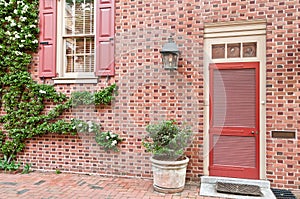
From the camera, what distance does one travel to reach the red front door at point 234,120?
367 centimetres

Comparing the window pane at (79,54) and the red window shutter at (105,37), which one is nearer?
the red window shutter at (105,37)

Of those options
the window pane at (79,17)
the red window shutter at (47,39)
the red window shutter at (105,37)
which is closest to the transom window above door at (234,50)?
the red window shutter at (105,37)

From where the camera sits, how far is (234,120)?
375cm

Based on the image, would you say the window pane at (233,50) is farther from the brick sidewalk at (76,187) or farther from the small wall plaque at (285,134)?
the brick sidewalk at (76,187)

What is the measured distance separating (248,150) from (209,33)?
2.00m

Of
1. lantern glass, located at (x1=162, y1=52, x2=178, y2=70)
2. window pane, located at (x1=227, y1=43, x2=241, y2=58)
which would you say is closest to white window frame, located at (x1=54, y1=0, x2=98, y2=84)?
lantern glass, located at (x1=162, y1=52, x2=178, y2=70)

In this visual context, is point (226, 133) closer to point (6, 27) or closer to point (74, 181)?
point (74, 181)

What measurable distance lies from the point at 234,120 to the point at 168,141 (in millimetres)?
1164

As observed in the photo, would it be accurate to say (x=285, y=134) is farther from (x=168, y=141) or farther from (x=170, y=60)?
(x=170, y=60)

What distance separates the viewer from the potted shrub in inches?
132

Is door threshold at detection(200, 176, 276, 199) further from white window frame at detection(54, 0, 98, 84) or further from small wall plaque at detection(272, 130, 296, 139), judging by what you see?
Answer: white window frame at detection(54, 0, 98, 84)

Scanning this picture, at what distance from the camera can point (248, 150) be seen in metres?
3.68

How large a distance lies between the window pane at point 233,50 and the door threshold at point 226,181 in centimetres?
199

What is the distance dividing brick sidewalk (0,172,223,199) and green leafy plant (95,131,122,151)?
0.55 m
